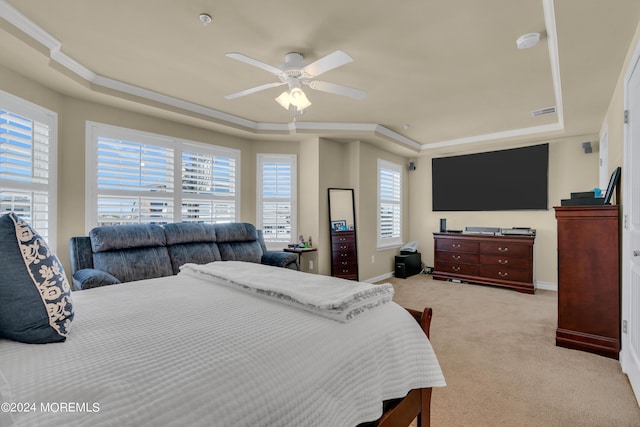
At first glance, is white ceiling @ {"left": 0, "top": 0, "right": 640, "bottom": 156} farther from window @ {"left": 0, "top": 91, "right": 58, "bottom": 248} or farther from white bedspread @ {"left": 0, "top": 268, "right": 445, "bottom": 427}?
white bedspread @ {"left": 0, "top": 268, "right": 445, "bottom": 427}

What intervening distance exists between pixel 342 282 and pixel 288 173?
3.62 m

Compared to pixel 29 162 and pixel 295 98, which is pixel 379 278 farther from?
pixel 29 162

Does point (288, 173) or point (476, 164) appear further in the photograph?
point (476, 164)

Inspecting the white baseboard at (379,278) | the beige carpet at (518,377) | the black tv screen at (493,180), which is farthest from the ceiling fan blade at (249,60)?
the black tv screen at (493,180)

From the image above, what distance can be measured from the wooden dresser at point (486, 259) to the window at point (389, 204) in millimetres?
801

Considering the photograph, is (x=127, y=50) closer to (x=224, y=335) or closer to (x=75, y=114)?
(x=75, y=114)

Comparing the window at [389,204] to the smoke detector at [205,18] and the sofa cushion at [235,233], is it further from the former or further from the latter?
the smoke detector at [205,18]

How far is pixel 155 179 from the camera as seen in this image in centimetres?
387

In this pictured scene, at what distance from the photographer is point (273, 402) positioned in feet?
2.66

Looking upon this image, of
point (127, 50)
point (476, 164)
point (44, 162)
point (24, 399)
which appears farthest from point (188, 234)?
point (476, 164)

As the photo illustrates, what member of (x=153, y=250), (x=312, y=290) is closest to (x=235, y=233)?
(x=153, y=250)

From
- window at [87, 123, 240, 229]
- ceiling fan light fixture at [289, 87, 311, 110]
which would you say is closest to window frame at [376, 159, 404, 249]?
window at [87, 123, 240, 229]

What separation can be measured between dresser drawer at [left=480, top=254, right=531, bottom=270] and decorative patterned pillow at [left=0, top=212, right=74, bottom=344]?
5338 mm

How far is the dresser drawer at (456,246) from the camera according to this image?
5.18 metres
